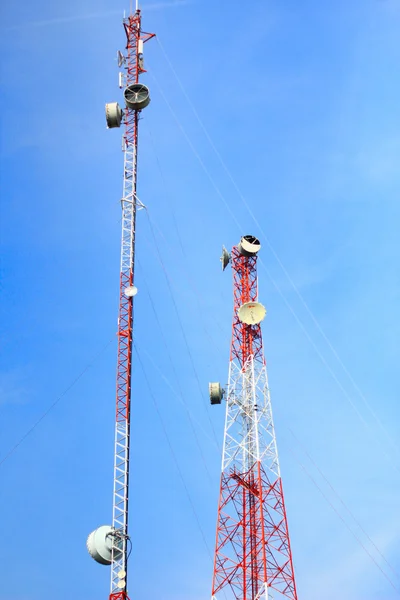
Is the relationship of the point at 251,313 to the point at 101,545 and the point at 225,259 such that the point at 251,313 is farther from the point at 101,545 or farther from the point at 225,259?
the point at 101,545

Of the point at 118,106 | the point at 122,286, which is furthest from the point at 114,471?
the point at 118,106

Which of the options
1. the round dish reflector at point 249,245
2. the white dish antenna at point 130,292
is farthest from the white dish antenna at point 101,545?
the round dish reflector at point 249,245

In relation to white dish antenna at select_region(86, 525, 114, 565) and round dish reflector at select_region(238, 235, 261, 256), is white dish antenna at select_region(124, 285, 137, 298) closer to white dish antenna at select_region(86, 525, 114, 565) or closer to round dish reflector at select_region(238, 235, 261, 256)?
round dish reflector at select_region(238, 235, 261, 256)

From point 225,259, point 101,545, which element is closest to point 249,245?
point 225,259

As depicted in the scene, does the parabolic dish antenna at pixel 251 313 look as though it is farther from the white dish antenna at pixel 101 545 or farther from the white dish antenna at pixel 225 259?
the white dish antenna at pixel 101 545

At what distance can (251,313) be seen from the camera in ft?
225

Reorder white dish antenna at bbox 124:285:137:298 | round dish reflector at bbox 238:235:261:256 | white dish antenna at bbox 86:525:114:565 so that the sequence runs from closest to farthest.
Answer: white dish antenna at bbox 86:525:114:565, white dish antenna at bbox 124:285:137:298, round dish reflector at bbox 238:235:261:256

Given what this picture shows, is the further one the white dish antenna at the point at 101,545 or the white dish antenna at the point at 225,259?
the white dish antenna at the point at 225,259

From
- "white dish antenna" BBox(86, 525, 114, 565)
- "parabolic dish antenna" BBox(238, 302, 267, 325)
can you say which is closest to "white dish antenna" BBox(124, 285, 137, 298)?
"parabolic dish antenna" BBox(238, 302, 267, 325)

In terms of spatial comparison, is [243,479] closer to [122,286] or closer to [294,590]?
[294,590]

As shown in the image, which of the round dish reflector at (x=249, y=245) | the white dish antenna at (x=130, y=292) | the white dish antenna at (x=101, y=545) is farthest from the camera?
the round dish reflector at (x=249, y=245)

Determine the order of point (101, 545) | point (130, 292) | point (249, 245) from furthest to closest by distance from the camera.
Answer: point (249, 245), point (130, 292), point (101, 545)

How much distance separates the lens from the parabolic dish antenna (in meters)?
68.4

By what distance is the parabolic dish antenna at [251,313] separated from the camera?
68.4 m
